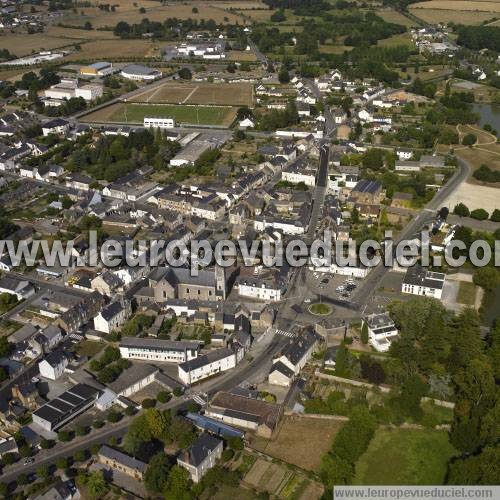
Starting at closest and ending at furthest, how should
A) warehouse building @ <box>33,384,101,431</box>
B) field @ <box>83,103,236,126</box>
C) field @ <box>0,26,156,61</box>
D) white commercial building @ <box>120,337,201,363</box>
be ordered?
warehouse building @ <box>33,384,101,431</box> → white commercial building @ <box>120,337,201,363</box> → field @ <box>83,103,236,126</box> → field @ <box>0,26,156,61</box>

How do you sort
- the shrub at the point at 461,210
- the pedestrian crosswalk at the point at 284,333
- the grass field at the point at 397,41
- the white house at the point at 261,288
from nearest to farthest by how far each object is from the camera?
1. the pedestrian crosswalk at the point at 284,333
2. the white house at the point at 261,288
3. the shrub at the point at 461,210
4. the grass field at the point at 397,41

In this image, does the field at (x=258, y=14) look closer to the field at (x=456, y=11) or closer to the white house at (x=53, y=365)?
the field at (x=456, y=11)

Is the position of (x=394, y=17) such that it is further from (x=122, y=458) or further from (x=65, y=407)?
(x=122, y=458)

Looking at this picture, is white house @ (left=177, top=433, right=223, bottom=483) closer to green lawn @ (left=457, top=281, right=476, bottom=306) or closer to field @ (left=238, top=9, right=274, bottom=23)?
green lawn @ (left=457, top=281, right=476, bottom=306)

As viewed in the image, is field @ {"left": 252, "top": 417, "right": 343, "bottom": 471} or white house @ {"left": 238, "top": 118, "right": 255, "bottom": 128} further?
white house @ {"left": 238, "top": 118, "right": 255, "bottom": 128}

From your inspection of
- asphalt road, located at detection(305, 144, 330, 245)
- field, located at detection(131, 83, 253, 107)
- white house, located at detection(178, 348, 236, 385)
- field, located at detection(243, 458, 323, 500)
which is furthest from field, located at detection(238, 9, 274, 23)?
field, located at detection(243, 458, 323, 500)

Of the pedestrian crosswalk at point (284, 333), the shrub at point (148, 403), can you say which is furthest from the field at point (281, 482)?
the pedestrian crosswalk at point (284, 333)

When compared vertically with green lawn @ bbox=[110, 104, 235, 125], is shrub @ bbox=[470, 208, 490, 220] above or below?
below
